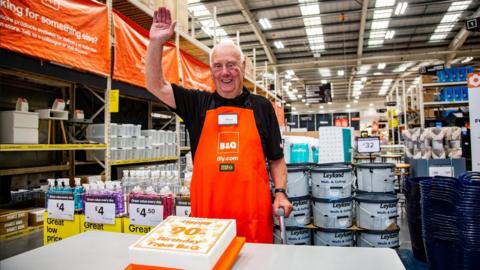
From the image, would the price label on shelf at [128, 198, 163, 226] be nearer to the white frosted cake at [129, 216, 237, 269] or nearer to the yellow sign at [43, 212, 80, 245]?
the yellow sign at [43, 212, 80, 245]

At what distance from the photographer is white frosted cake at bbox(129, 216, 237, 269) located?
2.60 ft

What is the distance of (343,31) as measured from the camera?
1295cm

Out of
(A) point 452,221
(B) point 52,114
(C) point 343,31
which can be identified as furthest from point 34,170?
(C) point 343,31

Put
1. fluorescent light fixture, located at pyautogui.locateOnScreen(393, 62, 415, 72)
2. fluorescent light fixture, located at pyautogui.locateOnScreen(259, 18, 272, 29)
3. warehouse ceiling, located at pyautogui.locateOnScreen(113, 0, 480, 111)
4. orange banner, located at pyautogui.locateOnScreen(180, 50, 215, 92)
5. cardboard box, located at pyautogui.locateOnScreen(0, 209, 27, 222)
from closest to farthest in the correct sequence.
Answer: cardboard box, located at pyautogui.locateOnScreen(0, 209, 27, 222) < orange banner, located at pyautogui.locateOnScreen(180, 50, 215, 92) < warehouse ceiling, located at pyautogui.locateOnScreen(113, 0, 480, 111) < fluorescent light fixture, located at pyautogui.locateOnScreen(259, 18, 272, 29) < fluorescent light fixture, located at pyautogui.locateOnScreen(393, 62, 415, 72)

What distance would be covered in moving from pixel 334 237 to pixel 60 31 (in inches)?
127

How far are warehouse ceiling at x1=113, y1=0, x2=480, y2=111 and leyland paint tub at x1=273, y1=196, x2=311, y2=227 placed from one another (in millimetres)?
5633

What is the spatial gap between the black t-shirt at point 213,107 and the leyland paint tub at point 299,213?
4.42 ft

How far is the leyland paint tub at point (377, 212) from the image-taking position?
129 inches

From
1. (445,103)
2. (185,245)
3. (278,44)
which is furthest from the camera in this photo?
(278,44)

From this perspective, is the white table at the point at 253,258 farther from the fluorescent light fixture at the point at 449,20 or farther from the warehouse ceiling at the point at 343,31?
the fluorescent light fixture at the point at 449,20

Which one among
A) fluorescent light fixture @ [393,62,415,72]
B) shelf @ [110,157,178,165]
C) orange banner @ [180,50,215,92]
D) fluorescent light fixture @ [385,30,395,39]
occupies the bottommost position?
shelf @ [110,157,178,165]

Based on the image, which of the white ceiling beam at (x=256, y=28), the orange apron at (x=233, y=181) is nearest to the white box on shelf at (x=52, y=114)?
the orange apron at (x=233, y=181)

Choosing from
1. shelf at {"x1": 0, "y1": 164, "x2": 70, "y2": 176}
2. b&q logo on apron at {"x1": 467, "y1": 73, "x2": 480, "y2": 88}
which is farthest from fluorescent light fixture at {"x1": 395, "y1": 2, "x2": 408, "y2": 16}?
shelf at {"x1": 0, "y1": 164, "x2": 70, "y2": 176}

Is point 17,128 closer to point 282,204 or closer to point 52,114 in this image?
point 52,114
